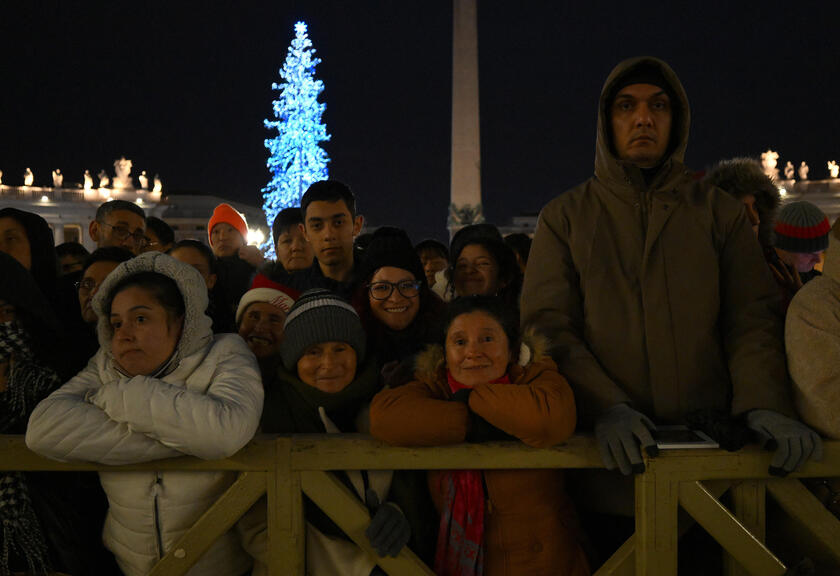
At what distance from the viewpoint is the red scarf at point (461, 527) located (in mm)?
2270

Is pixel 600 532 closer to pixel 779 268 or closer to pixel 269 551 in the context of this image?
pixel 269 551

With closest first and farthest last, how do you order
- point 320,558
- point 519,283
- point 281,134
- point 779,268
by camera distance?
point 320,558 → point 779,268 → point 519,283 → point 281,134

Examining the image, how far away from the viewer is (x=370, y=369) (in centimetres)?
274

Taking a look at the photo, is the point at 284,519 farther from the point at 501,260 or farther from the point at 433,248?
the point at 433,248

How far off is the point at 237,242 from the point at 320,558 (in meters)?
4.06

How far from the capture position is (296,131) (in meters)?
21.5

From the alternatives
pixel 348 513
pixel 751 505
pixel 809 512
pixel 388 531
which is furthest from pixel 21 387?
pixel 809 512

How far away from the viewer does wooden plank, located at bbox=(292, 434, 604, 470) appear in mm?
2236

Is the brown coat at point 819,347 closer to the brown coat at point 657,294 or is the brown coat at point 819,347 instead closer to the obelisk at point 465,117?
the brown coat at point 657,294

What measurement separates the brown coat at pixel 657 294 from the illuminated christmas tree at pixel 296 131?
19386mm

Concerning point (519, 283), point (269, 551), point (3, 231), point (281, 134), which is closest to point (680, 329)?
point (519, 283)

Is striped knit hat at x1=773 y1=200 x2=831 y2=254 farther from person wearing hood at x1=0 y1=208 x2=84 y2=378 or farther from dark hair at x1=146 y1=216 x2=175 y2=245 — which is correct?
dark hair at x1=146 y1=216 x2=175 y2=245

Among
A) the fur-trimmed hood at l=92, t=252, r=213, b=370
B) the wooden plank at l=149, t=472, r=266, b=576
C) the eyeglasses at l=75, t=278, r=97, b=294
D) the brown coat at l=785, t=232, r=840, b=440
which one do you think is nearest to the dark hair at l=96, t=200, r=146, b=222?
the eyeglasses at l=75, t=278, r=97, b=294

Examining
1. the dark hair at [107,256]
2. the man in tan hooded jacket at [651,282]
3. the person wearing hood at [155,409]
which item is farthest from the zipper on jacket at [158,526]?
the dark hair at [107,256]
